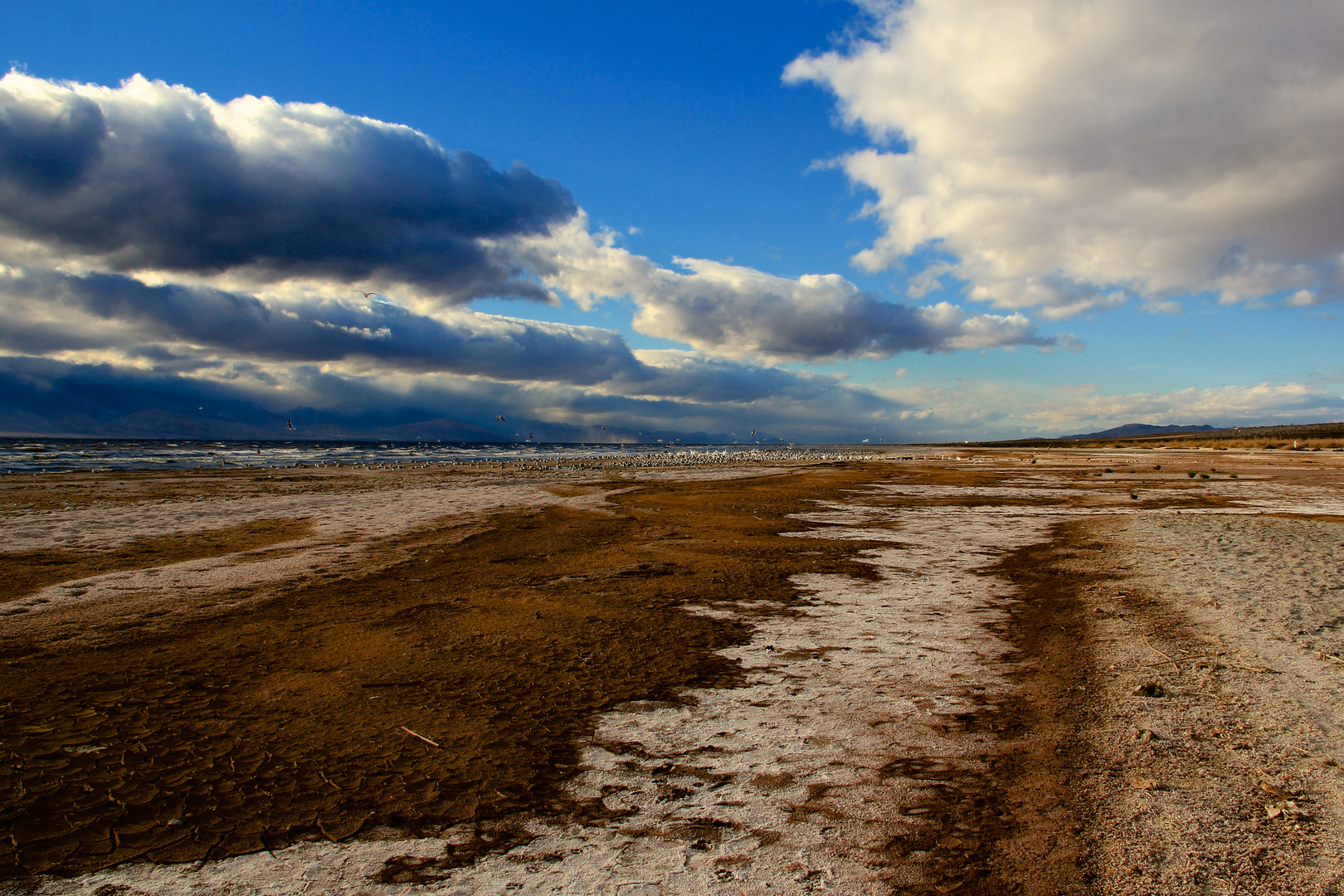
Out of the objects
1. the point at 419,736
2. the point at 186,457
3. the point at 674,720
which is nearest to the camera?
the point at 419,736

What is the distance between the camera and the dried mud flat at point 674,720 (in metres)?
3.89

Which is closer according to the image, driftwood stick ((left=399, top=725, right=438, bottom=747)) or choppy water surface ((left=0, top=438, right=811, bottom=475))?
driftwood stick ((left=399, top=725, right=438, bottom=747))

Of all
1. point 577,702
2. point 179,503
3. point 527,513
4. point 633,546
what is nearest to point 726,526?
point 633,546

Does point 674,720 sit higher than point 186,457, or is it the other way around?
point 186,457

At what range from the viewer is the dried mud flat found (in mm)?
3889

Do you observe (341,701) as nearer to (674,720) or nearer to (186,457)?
(674,720)

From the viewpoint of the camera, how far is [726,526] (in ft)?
57.6

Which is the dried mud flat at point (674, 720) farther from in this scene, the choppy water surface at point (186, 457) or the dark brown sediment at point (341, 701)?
the choppy water surface at point (186, 457)

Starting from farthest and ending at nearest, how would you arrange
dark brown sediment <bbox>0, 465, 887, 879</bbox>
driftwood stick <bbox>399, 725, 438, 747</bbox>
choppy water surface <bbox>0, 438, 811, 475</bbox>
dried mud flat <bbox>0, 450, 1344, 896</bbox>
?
choppy water surface <bbox>0, 438, 811, 475</bbox> → driftwood stick <bbox>399, 725, 438, 747</bbox> → dark brown sediment <bbox>0, 465, 887, 879</bbox> → dried mud flat <bbox>0, 450, 1344, 896</bbox>

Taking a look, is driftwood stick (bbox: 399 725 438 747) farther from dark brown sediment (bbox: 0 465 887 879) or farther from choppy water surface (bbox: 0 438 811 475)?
choppy water surface (bbox: 0 438 811 475)

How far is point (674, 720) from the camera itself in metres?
5.89

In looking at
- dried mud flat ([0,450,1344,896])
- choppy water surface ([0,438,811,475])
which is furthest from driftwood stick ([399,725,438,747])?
choppy water surface ([0,438,811,475])

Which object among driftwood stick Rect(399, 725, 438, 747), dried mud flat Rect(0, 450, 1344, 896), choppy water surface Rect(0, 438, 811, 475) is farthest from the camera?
choppy water surface Rect(0, 438, 811, 475)

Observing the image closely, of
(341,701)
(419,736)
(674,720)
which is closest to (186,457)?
(341,701)
